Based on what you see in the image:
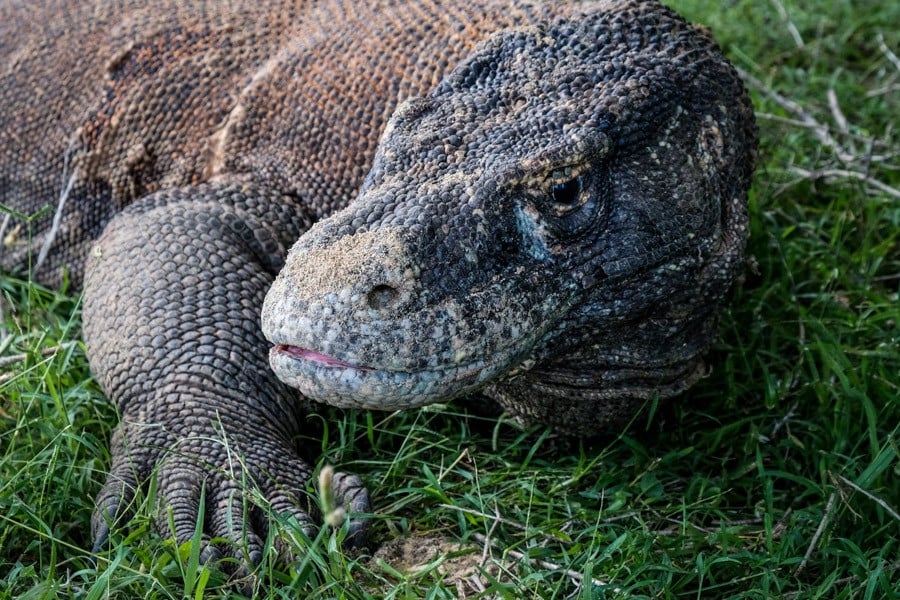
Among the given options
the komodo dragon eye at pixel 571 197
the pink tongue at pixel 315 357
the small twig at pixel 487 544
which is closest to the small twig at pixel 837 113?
the komodo dragon eye at pixel 571 197

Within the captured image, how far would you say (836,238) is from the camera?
4.68 metres

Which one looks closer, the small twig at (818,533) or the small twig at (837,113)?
the small twig at (818,533)

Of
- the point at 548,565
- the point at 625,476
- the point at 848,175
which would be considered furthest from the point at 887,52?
the point at 548,565

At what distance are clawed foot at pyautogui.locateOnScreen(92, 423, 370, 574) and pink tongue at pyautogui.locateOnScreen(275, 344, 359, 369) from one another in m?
0.56

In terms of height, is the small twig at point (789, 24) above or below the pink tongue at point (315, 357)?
below

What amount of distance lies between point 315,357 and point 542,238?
70 cm

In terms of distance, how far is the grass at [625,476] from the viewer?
2.96 metres

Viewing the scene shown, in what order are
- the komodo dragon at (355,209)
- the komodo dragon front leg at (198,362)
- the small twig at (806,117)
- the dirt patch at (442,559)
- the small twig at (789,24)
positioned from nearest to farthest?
the komodo dragon at (355,209) → the dirt patch at (442,559) → the komodo dragon front leg at (198,362) → the small twig at (806,117) → the small twig at (789,24)

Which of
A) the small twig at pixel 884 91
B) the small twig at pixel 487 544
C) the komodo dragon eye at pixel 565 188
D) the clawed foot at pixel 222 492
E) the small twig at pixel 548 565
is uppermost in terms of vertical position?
the komodo dragon eye at pixel 565 188

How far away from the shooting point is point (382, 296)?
2609mm

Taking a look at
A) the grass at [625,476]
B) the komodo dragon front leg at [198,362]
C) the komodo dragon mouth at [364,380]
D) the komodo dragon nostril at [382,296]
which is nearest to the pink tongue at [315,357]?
the komodo dragon mouth at [364,380]

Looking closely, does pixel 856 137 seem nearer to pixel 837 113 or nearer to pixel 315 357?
pixel 837 113

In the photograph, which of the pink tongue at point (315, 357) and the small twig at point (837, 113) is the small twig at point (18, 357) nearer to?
the pink tongue at point (315, 357)

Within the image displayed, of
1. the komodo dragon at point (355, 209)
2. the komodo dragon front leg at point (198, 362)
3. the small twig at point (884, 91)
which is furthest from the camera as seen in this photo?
the small twig at point (884, 91)
